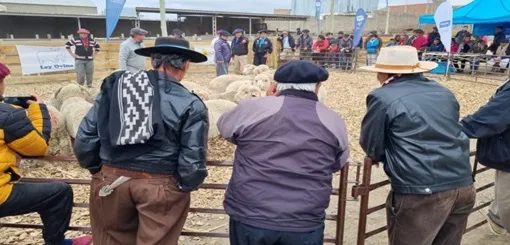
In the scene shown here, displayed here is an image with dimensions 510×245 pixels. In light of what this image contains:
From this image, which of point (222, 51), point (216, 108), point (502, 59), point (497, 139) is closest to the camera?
point (497, 139)

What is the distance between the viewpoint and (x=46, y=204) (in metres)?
2.81

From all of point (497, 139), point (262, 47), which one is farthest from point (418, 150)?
point (262, 47)

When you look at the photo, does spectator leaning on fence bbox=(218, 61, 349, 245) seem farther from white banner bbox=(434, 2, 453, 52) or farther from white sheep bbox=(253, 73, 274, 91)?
white banner bbox=(434, 2, 453, 52)

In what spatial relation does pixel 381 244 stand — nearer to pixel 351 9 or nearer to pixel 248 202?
pixel 248 202

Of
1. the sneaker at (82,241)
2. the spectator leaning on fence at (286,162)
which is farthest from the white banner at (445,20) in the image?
the sneaker at (82,241)

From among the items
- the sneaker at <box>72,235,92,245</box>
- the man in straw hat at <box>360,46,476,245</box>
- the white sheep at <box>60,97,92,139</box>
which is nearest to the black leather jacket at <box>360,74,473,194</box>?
the man in straw hat at <box>360,46,476,245</box>

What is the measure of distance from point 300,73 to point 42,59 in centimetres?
1322

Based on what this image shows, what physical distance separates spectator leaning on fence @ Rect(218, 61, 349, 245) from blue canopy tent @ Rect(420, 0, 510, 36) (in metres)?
15.5

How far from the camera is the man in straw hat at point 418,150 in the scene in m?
2.42

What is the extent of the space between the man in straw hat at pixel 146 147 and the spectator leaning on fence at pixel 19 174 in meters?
0.40

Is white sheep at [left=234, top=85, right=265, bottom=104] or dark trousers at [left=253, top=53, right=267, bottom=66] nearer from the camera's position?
white sheep at [left=234, top=85, right=265, bottom=104]

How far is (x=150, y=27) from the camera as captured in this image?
1391 inches

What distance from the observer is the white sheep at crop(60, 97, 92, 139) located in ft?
19.3

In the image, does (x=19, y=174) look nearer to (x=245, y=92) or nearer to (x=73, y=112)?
(x=73, y=112)
